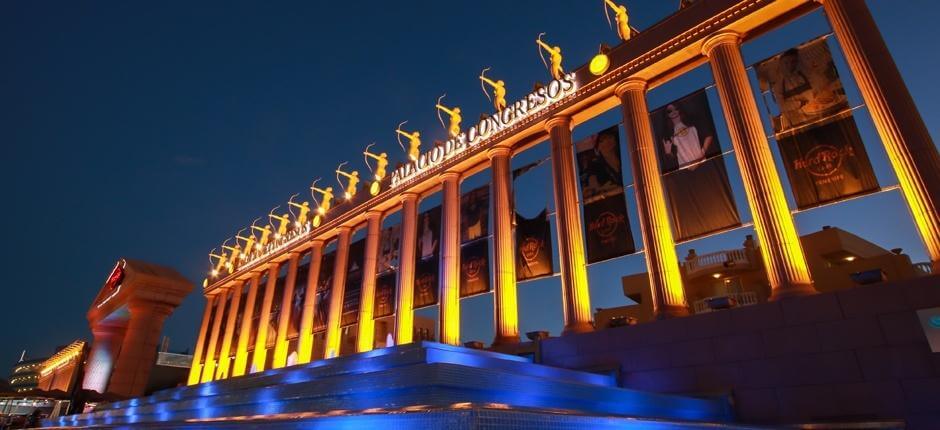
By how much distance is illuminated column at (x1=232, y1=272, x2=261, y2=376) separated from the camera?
25328mm

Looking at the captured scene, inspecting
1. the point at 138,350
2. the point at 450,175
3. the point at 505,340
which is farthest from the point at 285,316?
the point at 505,340

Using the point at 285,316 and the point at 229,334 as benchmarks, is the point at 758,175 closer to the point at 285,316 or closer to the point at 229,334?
the point at 285,316

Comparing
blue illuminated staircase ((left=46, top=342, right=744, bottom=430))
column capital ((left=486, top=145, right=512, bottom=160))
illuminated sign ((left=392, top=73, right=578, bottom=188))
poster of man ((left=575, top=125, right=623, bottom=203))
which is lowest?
blue illuminated staircase ((left=46, top=342, right=744, bottom=430))

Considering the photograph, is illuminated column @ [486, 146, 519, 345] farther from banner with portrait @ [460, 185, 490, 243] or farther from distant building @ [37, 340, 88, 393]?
distant building @ [37, 340, 88, 393]

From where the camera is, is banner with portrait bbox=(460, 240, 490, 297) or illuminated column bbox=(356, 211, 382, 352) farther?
illuminated column bbox=(356, 211, 382, 352)

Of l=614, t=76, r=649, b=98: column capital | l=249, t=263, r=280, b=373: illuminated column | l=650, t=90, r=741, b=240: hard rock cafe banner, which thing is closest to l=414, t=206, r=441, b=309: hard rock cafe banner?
l=614, t=76, r=649, b=98: column capital

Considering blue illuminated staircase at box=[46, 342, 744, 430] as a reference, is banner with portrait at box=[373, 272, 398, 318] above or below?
above

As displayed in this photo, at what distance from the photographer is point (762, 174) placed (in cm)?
990

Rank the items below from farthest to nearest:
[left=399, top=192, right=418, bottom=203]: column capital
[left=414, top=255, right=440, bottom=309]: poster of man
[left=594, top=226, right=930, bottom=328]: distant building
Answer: [left=399, top=192, right=418, bottom=203]: column capital, [left=594, top=226, right=930, bottom=328]: distant building, [left=414, top=255, right=440, bottom=309]: poster of man

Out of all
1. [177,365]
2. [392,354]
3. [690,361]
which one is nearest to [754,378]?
[690,361]

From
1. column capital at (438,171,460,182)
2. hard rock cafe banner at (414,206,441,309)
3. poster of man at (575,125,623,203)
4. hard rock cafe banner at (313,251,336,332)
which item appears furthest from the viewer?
hard rock cafe banner at (313,251,336,332)

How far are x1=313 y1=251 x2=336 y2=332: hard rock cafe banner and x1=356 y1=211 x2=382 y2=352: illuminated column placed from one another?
101 inches

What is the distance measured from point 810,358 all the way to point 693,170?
4.66 metres

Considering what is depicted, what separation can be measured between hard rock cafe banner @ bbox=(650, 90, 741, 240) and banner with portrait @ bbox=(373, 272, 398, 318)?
10875 millimetres
